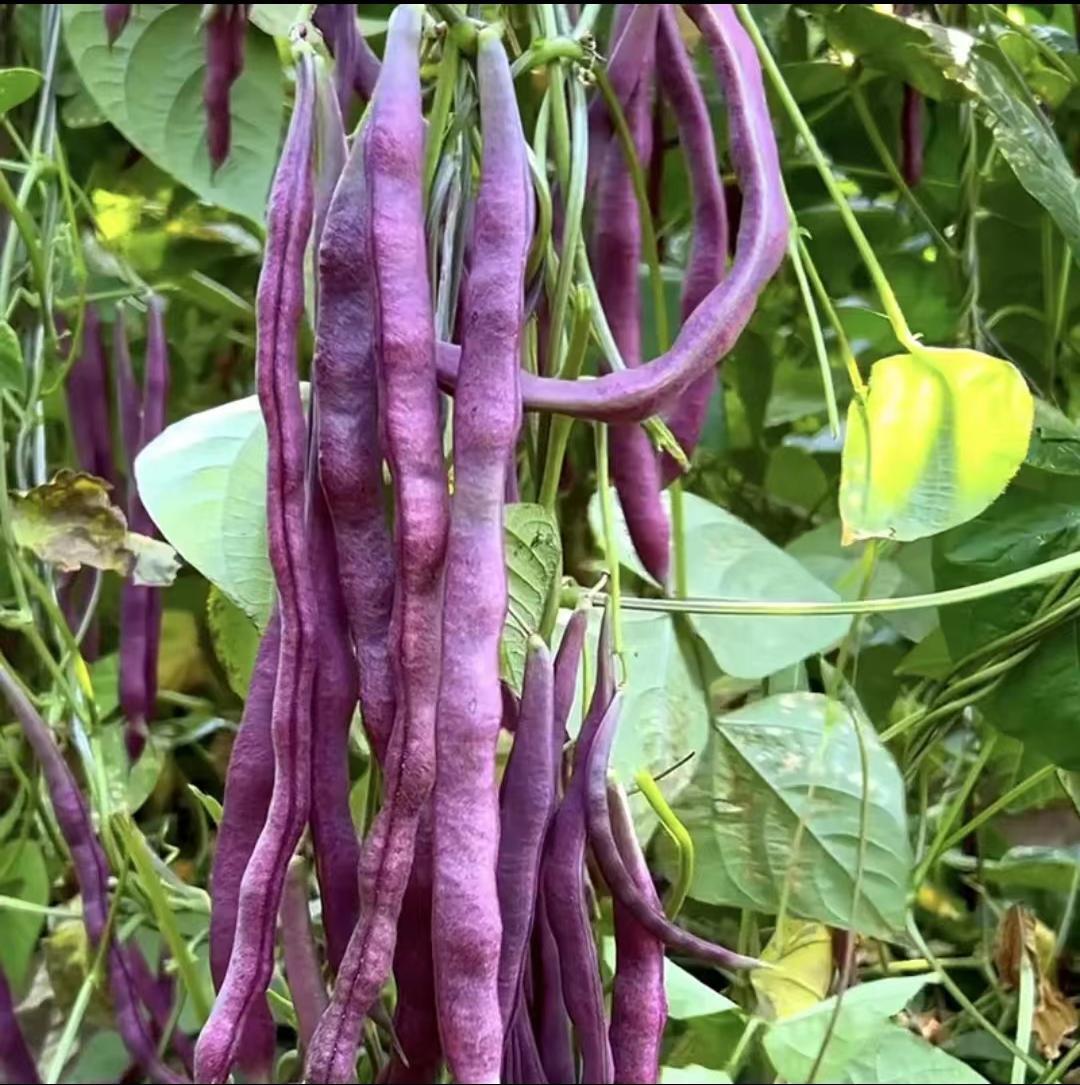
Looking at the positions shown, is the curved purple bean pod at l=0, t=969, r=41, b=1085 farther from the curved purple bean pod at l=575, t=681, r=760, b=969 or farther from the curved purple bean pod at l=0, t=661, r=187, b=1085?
the curved purple bean pod at l=575, t=681, r=760, b=969

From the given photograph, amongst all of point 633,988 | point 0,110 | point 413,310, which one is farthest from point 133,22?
point 633,988

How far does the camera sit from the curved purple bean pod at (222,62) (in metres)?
0.60

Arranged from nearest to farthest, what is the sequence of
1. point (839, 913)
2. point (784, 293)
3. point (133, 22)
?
point (839, 913), point (133, 22), point (784, 293)

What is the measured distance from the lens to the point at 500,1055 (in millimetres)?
344

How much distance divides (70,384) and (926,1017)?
0.60 m

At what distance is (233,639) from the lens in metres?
0.57

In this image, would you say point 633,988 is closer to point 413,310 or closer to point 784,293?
point 413,310

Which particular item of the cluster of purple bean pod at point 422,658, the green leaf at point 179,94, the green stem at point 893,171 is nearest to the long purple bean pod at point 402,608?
the cluster of purple bean pod at point 422,658

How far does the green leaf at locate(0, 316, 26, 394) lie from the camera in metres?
0.56

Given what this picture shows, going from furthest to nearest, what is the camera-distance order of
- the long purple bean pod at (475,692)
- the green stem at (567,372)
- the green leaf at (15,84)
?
the green leaf at (15,84) → the green stem at (567,372) → the long purple bean pod at (475,692)

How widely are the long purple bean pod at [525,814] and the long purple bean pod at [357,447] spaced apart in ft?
0.14

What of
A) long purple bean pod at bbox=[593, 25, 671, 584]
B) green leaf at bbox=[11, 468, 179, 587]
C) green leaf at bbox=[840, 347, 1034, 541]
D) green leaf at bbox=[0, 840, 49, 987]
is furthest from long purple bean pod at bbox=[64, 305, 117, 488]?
green leaf at bbox=[840, 347, 1034, 541]

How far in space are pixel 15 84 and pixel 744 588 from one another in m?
0.40

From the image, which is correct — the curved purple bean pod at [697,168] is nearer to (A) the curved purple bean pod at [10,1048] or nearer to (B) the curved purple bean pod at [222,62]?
(B) the curved purple bean pod at [222,62]
